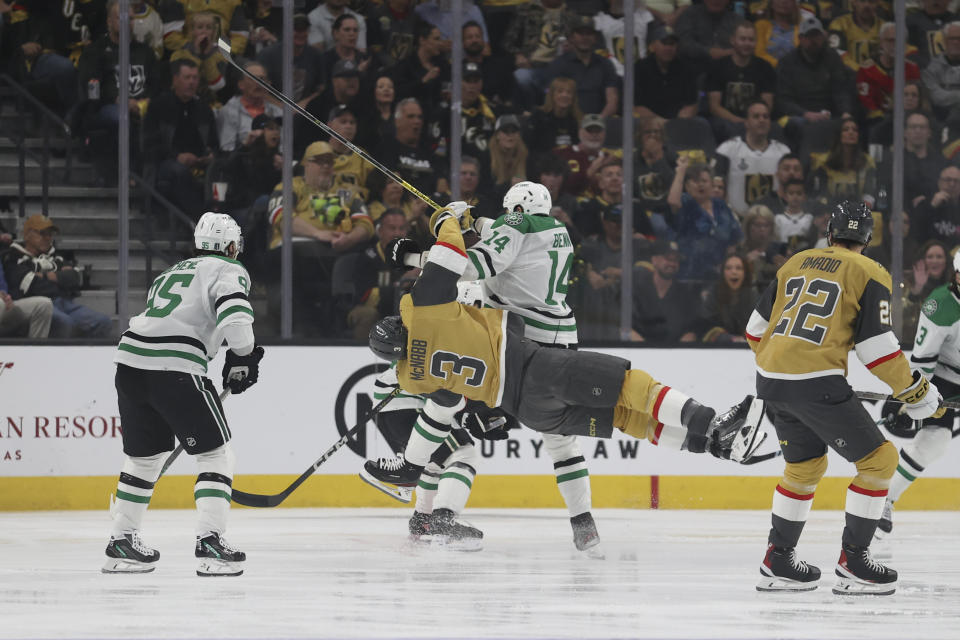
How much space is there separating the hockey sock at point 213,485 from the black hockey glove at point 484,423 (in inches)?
50.7

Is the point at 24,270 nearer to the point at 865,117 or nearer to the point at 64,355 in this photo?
the point at 64,355

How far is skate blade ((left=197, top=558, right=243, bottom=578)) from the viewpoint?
4.48 meters

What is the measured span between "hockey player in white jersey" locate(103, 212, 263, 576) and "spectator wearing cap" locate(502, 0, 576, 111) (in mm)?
3247

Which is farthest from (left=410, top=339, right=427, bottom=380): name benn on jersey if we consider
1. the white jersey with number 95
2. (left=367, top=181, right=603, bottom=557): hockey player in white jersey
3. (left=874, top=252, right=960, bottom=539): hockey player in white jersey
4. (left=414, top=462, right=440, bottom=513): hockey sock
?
(left=874, top=252, right=960, bottom=539): hockey player in white jersey

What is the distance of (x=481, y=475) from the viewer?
6.88 meters

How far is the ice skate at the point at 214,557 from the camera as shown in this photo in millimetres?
4469

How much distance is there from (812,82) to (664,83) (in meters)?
0.88

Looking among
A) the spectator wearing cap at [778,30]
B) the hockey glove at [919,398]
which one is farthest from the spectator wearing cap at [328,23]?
the hockey glove at [919,398]

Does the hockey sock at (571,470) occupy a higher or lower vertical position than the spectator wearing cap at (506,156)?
lower

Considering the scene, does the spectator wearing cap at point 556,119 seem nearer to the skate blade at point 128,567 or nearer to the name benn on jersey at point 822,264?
the name benn on jersey at point 822,264

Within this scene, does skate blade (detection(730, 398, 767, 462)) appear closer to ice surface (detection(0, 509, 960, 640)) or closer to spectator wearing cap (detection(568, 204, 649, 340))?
ice surface (detection(0, 509, 960, 640))

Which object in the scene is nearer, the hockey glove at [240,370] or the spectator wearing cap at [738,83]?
the hockey glove at [240,370]

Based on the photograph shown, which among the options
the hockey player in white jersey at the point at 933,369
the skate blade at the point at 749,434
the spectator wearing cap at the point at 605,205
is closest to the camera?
the skate blade at the point at 749,434

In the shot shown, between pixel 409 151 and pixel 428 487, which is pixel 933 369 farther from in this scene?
pixel 409 151
